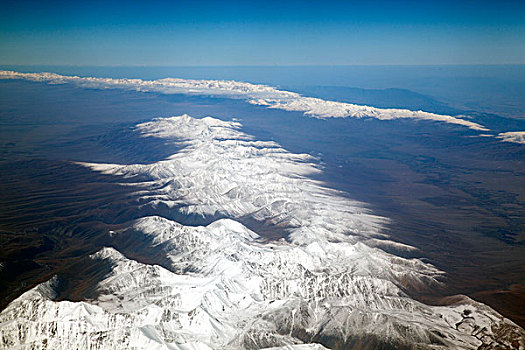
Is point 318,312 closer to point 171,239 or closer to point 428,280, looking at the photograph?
point 428,280

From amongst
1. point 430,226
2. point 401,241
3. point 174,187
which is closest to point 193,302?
point 401,241

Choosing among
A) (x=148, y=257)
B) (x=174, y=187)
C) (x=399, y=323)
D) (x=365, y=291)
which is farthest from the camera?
(x=174, y=187)

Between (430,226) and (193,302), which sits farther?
(430,226)

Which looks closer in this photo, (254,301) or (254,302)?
(254,302)

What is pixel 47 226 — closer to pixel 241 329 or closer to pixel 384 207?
pixel 241 329

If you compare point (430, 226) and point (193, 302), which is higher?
point (193, 302)

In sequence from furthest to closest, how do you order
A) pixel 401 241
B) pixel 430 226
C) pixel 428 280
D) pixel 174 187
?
pixel 174 187 → pixel 430 226 → pixel 401 241 → pixel 428 280

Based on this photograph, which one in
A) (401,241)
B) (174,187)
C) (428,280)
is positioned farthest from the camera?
(174,187)

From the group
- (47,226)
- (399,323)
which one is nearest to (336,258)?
(399,323)

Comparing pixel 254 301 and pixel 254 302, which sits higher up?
pixel 254 301

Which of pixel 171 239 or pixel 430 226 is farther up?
pixel 171 239
